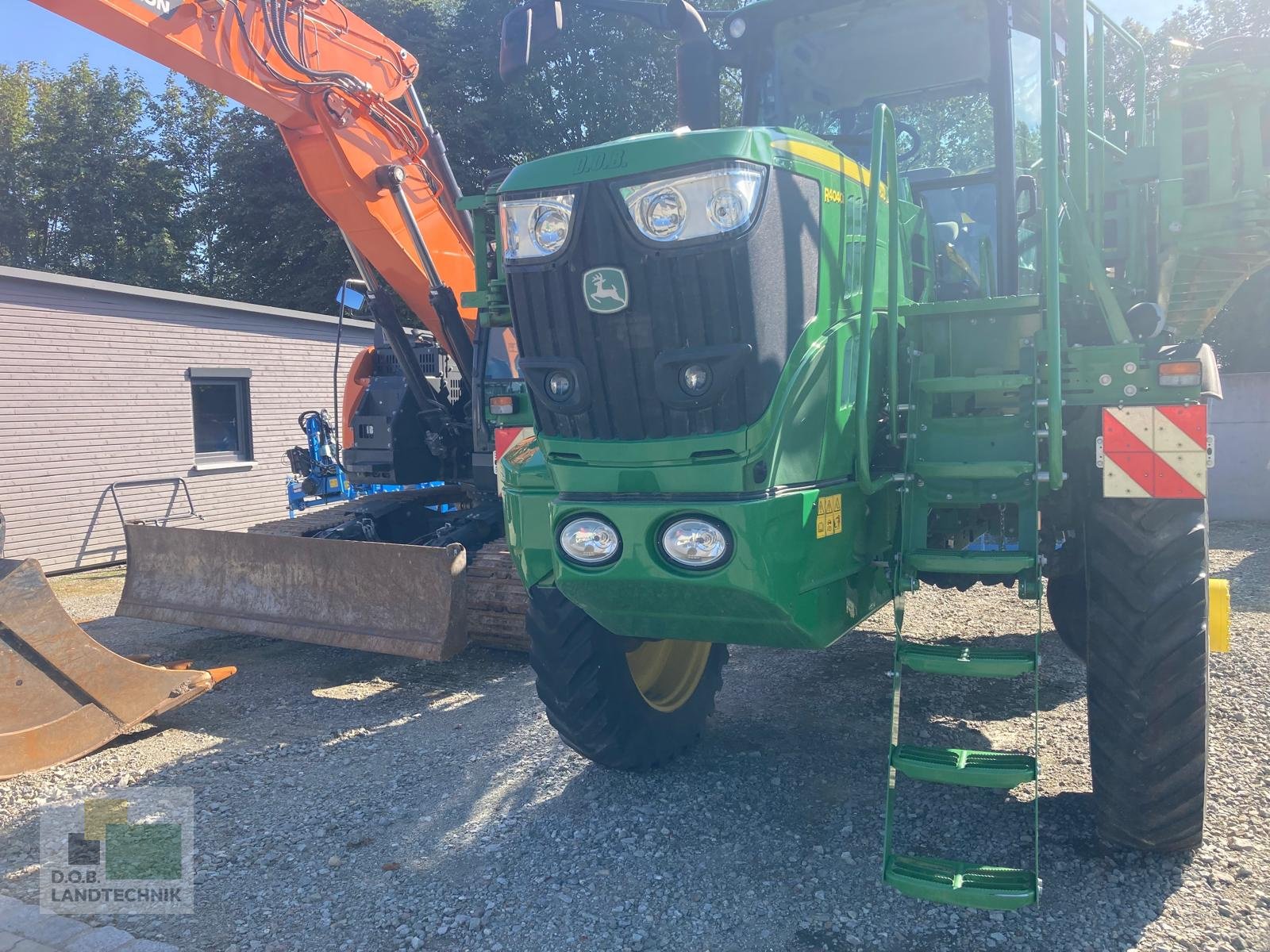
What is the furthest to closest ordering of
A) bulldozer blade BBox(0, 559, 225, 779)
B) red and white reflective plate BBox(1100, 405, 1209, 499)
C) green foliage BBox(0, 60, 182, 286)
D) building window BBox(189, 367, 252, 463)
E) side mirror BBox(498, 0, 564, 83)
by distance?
green foliage BBox(0, 60, 182, 286) → building window BBox(189, 367, 252, 463) → bulldozer blade BBox(0, 559, 225, 779) → side mirror BBox(498, 0, 564, 83) → red and white reflective plate BBox(1100, 405, 1209, 499)

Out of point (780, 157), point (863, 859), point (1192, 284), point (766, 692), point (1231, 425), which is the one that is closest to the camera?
point (780, 157)

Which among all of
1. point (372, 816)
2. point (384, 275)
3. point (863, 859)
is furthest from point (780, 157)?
point (384, 275)

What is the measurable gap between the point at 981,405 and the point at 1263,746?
2.22m

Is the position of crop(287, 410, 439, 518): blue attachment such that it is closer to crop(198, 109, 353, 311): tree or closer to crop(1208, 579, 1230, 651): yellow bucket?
crop(1208, 579, 1230, 651): yellow bucket

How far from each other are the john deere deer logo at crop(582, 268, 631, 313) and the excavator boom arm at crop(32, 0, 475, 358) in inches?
169

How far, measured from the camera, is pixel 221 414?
43.1 ft

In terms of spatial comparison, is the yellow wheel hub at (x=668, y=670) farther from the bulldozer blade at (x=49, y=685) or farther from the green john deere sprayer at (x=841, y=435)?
the bulldozer blade at (x=49, y=685)

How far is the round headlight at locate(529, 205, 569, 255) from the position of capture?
313 cm

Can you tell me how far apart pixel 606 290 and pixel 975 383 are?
126 centimetres

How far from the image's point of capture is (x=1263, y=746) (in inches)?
170

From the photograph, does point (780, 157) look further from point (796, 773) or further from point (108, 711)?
point (108, 711)

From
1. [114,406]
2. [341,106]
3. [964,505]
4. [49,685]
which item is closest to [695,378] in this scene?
[964,505]

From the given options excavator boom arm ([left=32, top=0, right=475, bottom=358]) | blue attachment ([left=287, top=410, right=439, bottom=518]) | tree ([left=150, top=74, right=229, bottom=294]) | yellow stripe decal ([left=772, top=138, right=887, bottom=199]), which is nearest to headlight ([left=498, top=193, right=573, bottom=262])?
yellow stripe decal ([left=772, top=138, right=887, bottom=199])

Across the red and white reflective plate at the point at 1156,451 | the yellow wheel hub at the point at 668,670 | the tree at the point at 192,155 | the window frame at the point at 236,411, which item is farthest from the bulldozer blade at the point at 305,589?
the tree at the point at 192,155
